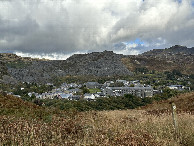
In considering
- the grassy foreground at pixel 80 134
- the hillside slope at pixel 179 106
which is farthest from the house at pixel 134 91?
the grassy foreground at pixel 80 134

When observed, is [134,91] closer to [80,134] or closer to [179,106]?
[179,106]

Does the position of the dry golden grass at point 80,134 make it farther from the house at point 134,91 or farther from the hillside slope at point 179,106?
the house at point 134,91

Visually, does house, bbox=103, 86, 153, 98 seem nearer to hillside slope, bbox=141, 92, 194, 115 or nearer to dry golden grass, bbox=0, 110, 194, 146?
hillside slope, bbox=141, 92, 194, 115

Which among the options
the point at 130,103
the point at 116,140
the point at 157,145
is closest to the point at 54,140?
the point at 116,140

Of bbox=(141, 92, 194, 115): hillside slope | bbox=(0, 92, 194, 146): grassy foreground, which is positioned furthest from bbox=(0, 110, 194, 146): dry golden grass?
bbox=(141, 92, 194, 115): hillside slope

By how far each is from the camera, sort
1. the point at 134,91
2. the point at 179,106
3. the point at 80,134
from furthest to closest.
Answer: the point at 134,91, the point at 179,106, the point at 80,134

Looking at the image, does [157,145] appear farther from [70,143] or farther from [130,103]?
[130,103]

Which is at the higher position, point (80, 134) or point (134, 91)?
point (80, 134)

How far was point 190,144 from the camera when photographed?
5.19 meters

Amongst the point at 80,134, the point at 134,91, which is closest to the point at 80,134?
the point at 80,134

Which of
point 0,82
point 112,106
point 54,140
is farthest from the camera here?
point 0,82

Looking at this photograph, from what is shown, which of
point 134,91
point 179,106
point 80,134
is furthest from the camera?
point 134,91

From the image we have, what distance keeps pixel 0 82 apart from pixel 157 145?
13201cm

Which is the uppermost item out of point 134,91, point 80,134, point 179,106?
point 80,134
